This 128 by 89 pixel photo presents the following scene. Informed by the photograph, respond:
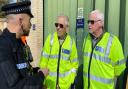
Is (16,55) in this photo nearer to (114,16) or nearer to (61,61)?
(61,61)

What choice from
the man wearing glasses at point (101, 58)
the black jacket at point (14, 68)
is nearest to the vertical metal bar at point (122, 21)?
the man wearing glasses at point (101, 58)

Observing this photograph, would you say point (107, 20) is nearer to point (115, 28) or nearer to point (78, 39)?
point (115, 28)

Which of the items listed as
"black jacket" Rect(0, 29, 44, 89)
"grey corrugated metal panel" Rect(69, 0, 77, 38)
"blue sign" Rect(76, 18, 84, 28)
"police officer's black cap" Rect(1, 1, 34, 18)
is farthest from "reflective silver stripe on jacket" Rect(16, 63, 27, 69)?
"grey corrugated metal panel" Rect(69, 0, 77, 38)

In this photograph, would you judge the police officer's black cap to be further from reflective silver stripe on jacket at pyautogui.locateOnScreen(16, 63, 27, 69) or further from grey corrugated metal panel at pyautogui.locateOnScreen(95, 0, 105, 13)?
grey corrugated metal panel at pyautogui.locateOnScreen(95, 0, 105, 13)

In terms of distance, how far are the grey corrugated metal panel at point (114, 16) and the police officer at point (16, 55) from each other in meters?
2.65

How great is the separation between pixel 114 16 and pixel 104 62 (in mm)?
1270

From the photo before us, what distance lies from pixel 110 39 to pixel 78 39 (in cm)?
163

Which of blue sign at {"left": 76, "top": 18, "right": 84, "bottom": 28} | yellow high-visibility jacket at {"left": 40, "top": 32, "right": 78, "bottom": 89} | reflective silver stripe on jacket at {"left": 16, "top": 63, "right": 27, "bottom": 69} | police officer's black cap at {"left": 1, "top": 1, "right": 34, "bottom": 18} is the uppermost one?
police officer's black cap at {"left": 1, "top": 1, "right": 34, "bottom": 18}

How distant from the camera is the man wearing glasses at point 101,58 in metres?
5.31

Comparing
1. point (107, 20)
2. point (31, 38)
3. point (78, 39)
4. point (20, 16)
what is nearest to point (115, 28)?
point (107, 20)

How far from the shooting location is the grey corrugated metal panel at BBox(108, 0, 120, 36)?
20.5ft

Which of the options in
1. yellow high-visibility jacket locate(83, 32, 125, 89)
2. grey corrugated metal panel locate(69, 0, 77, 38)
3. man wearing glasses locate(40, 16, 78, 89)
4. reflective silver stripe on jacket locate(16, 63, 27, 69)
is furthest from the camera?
grey corrugated metal panel locate(69, 0, 77, 38)

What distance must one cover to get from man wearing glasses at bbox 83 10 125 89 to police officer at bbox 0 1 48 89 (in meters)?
1.61

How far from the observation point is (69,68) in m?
5.94
